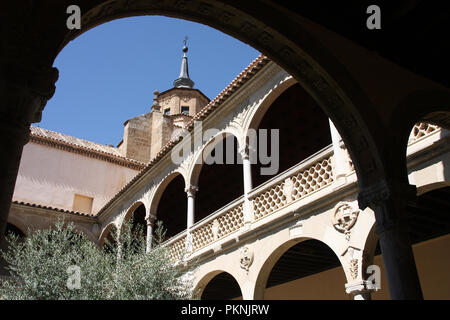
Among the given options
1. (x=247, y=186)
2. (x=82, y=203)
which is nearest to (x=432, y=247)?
(x=247, y=186)

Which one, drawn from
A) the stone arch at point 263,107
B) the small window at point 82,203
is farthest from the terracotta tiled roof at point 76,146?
the stone arch at point 263,107

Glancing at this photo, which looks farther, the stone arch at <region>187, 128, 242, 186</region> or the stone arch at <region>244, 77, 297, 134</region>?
the stone arch at <region>187, 128, 242, 186</region>

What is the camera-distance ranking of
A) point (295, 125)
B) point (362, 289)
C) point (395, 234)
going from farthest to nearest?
point (295, 125), point (362, 289), point (395, 234)

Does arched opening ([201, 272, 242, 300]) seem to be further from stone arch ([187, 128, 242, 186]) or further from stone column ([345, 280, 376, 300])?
stone column ([345, 280, 376, 300])

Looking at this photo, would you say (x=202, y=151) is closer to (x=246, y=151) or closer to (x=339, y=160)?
(x=246, y=151)

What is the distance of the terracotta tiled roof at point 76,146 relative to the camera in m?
20.9

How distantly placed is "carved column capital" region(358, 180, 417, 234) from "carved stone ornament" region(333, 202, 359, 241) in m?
3.22

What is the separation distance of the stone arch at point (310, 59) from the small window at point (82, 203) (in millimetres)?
18664

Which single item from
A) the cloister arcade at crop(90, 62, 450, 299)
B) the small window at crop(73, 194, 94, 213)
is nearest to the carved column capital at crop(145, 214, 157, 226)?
the cloister arcade at crop(90, 62, 450, 299)

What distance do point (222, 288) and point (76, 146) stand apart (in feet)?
39.4

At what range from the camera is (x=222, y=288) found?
42.2ft

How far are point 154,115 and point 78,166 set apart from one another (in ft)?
19.1

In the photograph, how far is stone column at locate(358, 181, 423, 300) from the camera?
3945 millimetres

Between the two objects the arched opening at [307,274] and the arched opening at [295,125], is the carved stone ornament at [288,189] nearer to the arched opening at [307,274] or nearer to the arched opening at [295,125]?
the arched opening at [307,274]
